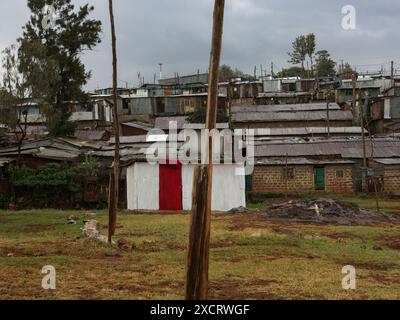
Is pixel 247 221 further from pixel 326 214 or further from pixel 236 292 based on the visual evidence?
pixel 236 292

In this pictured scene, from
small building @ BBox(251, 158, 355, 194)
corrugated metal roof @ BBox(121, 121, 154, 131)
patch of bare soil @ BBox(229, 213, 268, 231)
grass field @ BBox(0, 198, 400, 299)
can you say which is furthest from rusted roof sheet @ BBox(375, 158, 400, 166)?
corrugated metal roof @ BBox(121, 121, 154, 131)

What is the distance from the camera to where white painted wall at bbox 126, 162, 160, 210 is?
30.8 metres

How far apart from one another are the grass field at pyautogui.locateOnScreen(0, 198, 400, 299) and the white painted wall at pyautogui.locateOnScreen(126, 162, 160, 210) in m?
6.33

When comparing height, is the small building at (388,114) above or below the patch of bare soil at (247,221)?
above

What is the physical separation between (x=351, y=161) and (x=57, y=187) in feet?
72.0

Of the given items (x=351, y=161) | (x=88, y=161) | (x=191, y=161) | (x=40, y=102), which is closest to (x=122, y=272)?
(x=191, y=161)

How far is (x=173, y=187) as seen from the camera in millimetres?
31000

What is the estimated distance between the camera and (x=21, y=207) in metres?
32.4

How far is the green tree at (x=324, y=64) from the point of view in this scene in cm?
9981

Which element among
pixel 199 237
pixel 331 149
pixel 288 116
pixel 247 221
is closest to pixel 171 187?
pixel 247 221

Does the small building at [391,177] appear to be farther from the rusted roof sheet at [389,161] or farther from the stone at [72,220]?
the stone at [72,220]

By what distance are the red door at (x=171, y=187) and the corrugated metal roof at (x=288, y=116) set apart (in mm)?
28966

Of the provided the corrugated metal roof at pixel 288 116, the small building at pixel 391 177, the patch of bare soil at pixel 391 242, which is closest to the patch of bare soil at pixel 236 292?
the patch of bare soil at pixel 391 242
